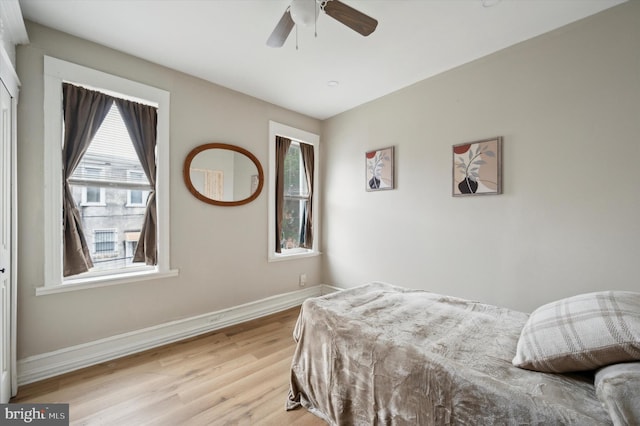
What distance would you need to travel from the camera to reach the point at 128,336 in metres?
2.37

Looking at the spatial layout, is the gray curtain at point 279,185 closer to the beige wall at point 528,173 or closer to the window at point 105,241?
the beige wall at point 528,173

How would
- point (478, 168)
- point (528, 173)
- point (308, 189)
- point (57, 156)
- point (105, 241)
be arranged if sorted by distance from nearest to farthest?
point (57, 156) < point (528, 173) < point (105, 241) < point (478, 168) < point (308, 189)

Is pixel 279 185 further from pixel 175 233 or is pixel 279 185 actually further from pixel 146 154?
pixel 146 154

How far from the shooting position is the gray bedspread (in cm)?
94

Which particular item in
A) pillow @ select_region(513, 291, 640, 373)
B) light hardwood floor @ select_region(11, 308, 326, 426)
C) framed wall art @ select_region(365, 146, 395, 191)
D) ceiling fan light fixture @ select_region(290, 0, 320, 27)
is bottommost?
light hardwood floor @ select_region(11, 308, 326, 426)

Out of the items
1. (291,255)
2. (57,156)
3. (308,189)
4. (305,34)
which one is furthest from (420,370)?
(308,189)

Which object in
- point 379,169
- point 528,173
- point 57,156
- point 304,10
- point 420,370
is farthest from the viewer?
point 379,169

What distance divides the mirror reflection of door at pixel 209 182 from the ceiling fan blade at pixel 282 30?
1553mm

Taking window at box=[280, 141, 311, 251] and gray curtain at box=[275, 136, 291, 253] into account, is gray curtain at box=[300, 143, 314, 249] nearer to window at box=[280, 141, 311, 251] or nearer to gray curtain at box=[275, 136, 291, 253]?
window at box=[280, 141, 311, 251]

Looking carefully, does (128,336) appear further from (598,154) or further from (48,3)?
(598,154)

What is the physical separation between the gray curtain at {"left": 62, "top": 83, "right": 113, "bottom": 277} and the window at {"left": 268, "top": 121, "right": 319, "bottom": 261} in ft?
5.84

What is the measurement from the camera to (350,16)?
163cm
